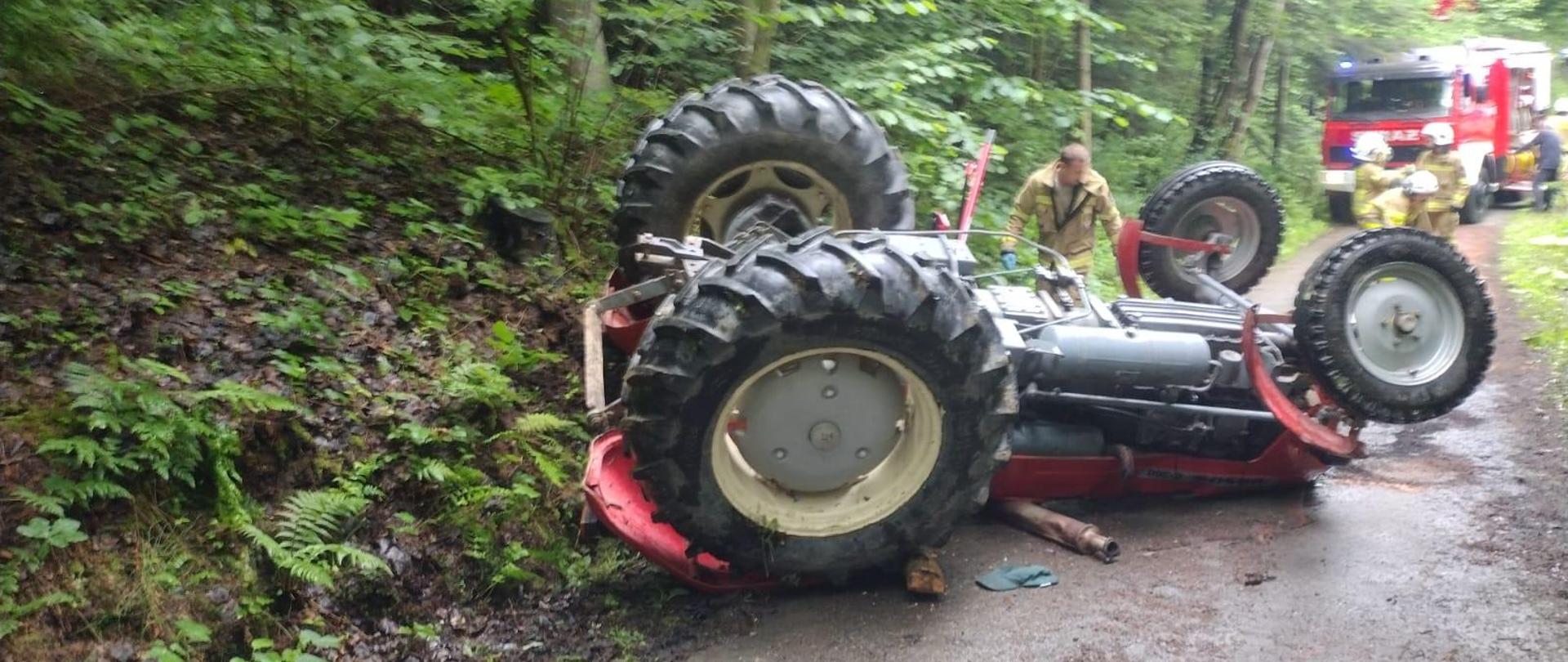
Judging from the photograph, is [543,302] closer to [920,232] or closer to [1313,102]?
[920,232]

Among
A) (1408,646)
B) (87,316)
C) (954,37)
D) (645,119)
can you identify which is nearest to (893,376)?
(1408,646)

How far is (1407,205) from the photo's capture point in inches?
371

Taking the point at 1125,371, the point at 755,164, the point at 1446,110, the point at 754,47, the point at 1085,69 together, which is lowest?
the point at 1125,371

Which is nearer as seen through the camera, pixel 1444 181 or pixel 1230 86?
pixel 1444 181

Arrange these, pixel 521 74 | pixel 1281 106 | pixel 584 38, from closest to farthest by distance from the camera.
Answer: pixel 521 74, pixel 584 38, pixel 1281 106

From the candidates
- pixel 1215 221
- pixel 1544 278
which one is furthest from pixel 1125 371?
pixel 1544 278

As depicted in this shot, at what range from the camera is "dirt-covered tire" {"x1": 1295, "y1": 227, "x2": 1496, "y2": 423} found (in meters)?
4.38

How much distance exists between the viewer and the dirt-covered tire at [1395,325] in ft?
14.4

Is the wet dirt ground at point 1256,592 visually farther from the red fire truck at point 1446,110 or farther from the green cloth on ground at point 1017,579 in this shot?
the red fire truck at point 1446,110

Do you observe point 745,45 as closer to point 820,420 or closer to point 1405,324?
point 820,420

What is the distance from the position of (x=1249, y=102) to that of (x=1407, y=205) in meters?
8.78

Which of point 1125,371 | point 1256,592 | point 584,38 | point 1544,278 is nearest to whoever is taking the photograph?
point 1256,592

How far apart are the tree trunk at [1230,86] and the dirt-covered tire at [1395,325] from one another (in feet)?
45.9

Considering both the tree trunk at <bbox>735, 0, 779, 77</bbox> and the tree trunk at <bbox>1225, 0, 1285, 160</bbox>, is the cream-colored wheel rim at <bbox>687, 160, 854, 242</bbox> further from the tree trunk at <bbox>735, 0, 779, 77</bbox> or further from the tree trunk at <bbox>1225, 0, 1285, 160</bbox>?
the tree trunk at <bbox>1225, 0, 1285, 160</bbox>
